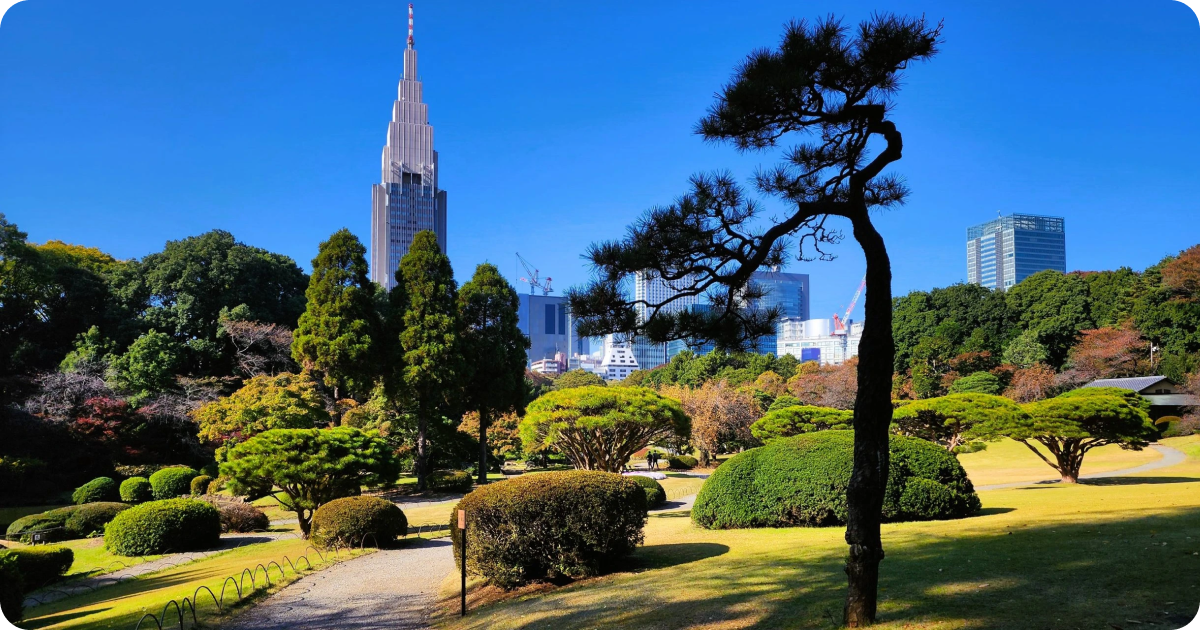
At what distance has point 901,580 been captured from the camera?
6.86m

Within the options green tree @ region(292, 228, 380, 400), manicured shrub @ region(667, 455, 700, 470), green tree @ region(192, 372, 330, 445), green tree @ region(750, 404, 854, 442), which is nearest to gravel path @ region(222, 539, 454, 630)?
green tree @ region(192, 372, 330, 445)

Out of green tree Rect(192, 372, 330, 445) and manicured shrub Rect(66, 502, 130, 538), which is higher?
green tree Rect(192, 372, 330, 445)

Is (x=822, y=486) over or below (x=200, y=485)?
over

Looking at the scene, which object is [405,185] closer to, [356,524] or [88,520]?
[88,520]

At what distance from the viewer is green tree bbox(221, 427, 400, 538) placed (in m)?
16.3

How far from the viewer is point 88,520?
19203 mm

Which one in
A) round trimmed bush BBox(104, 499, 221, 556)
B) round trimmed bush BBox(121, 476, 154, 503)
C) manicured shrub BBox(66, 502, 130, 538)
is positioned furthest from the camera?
round trimmed bush BBox(121, 476, 154, 503)

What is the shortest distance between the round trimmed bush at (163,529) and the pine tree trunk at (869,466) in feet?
53.1

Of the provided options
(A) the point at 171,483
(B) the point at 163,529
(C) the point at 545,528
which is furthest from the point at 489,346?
(C) the point at 545,528

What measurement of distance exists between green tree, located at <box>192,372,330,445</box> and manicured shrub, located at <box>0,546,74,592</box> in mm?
12471

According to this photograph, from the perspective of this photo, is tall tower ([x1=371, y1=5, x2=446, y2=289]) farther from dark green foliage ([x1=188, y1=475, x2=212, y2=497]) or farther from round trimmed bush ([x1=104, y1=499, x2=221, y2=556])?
round trimmed bush ([x1=104, y1=499, x2=221, y2=556])

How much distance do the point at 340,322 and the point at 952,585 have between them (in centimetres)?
2695

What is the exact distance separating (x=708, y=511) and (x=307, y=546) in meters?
8.88

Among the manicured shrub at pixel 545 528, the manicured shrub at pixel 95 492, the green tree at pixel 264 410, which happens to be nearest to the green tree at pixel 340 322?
the green tree at pixel 264 410
